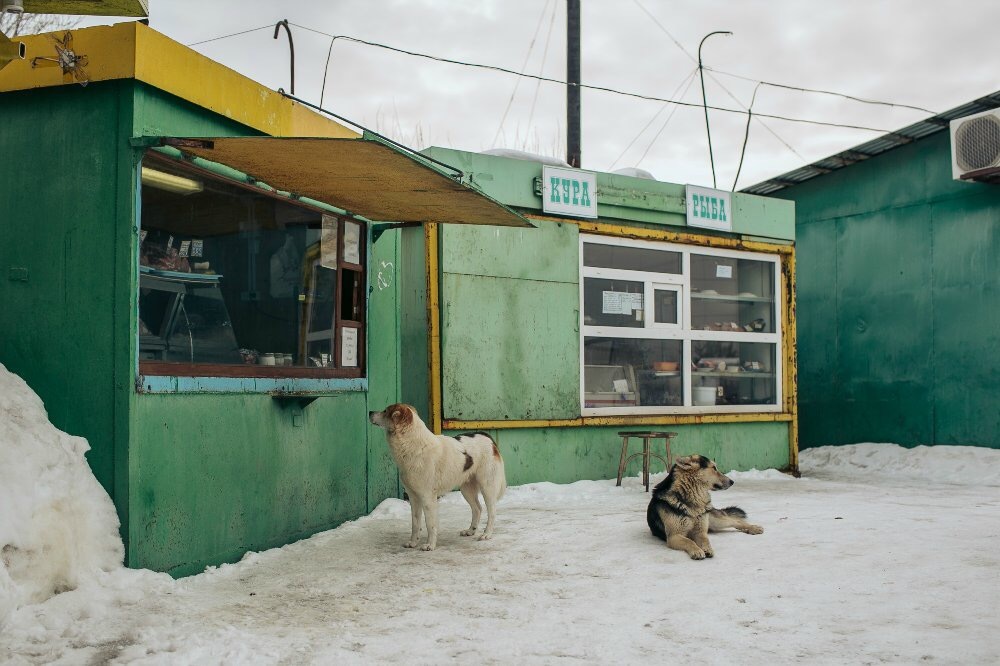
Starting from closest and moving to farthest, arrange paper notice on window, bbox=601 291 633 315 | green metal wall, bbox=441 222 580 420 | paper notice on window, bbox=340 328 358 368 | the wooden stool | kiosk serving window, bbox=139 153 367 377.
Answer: kiosk serving window, bbox=139 153 367 377 → paper notice on window, bbox=340 328 358 368 → green metal wall, bbox=441 222 580 420 → the wooden stool → paper notice on window, bbox=601 291 633 315

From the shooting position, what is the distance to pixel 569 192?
9984mm

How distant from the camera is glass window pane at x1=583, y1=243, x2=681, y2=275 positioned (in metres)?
10.4

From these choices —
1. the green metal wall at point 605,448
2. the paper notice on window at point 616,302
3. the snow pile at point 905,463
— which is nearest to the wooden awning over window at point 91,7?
the green metal wall at point 605,448

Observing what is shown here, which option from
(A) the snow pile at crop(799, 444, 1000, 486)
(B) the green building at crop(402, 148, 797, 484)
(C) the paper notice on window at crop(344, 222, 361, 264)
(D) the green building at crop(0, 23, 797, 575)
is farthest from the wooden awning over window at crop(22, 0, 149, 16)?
(A) the snow pile at crop(799, 444, 1000, 486)

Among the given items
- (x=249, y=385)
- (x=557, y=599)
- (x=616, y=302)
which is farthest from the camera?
(x=616, y=302)

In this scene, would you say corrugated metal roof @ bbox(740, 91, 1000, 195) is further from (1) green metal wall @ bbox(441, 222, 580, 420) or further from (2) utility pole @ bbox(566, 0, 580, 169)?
(1) green metal wall @ bbox(441, 222, 580, 420)

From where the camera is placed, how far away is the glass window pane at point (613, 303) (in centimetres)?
1039

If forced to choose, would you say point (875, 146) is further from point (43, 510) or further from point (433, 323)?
point (43, 510)

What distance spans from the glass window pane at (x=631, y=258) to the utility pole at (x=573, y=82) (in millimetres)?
2832

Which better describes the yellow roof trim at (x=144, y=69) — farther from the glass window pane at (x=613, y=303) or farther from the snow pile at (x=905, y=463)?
the snow pile at (x=905, y=463)

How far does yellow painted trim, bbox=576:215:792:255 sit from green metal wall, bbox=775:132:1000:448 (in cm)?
180

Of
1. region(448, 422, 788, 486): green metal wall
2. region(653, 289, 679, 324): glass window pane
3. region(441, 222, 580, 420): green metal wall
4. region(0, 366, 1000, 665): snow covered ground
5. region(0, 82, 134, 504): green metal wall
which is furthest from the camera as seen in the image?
region(653, 289, 679, 324): glass window pane

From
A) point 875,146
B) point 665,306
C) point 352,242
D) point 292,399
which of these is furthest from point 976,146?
point 292,399

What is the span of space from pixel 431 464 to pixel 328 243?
2.11 meters
